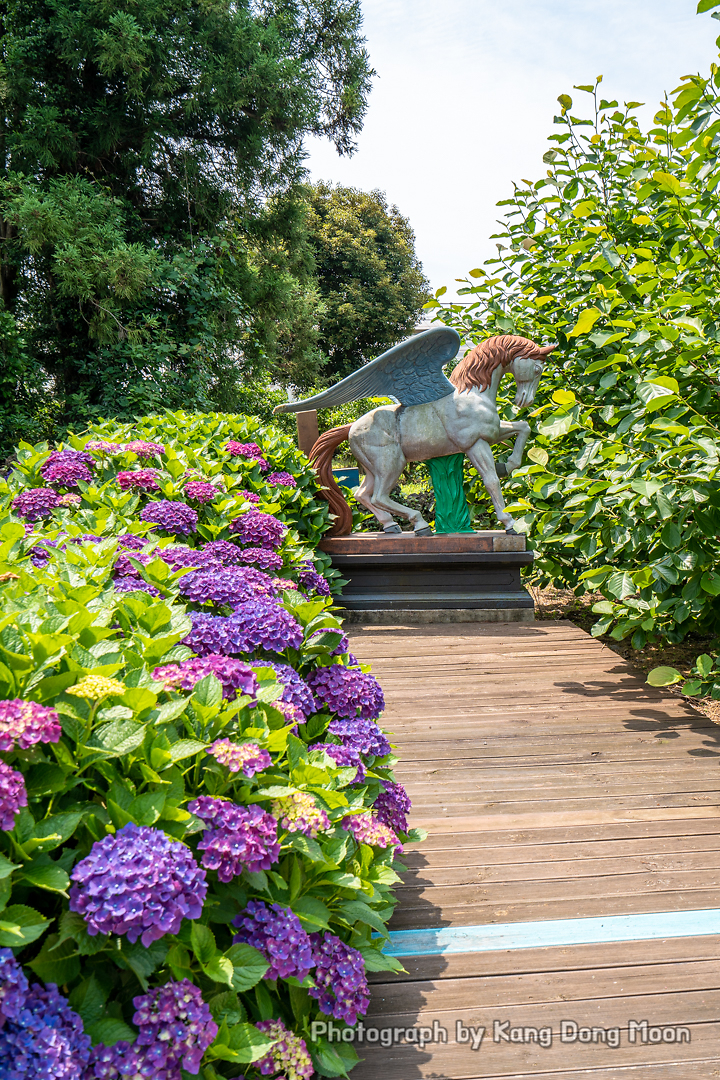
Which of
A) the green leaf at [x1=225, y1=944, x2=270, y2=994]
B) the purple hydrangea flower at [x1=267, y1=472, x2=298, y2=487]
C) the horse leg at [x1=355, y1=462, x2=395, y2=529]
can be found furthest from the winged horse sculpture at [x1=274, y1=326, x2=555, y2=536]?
the green leaf at [x1=225, y1=944, x2=270, y2=994]

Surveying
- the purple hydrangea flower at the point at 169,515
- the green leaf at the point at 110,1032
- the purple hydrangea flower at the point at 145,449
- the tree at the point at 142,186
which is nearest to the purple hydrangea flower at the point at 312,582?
the purple hydrangea flower at the point at 169,515

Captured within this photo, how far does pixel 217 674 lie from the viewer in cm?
135

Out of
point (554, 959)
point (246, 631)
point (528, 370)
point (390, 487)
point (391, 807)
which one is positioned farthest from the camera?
point (390, 487)

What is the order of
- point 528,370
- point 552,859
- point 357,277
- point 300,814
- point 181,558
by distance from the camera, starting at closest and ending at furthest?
point 300,814 → point 181,558 → point 552,859 → point 528,370 → point 357,277

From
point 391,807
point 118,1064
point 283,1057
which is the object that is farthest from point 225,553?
point 118,1064

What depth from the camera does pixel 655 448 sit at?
339cm

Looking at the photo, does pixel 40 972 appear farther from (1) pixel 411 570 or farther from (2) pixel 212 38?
(2) pixel 212 38

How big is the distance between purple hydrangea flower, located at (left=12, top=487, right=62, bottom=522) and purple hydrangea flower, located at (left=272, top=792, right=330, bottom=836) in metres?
1.91

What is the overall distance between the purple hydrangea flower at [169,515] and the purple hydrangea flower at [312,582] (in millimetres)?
437

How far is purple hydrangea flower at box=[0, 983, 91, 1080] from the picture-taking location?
842 mm

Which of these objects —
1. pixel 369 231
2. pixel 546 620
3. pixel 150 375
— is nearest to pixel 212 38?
pixel 150 375

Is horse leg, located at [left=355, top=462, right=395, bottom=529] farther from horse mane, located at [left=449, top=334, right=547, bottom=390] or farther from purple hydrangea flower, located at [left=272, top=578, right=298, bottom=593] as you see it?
purple hydrangea flower, located at [left=272, top=578, right=298, bottom=593]

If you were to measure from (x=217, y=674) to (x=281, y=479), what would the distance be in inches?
129

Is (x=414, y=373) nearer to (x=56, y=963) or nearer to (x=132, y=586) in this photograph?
(x=132, y=586)
